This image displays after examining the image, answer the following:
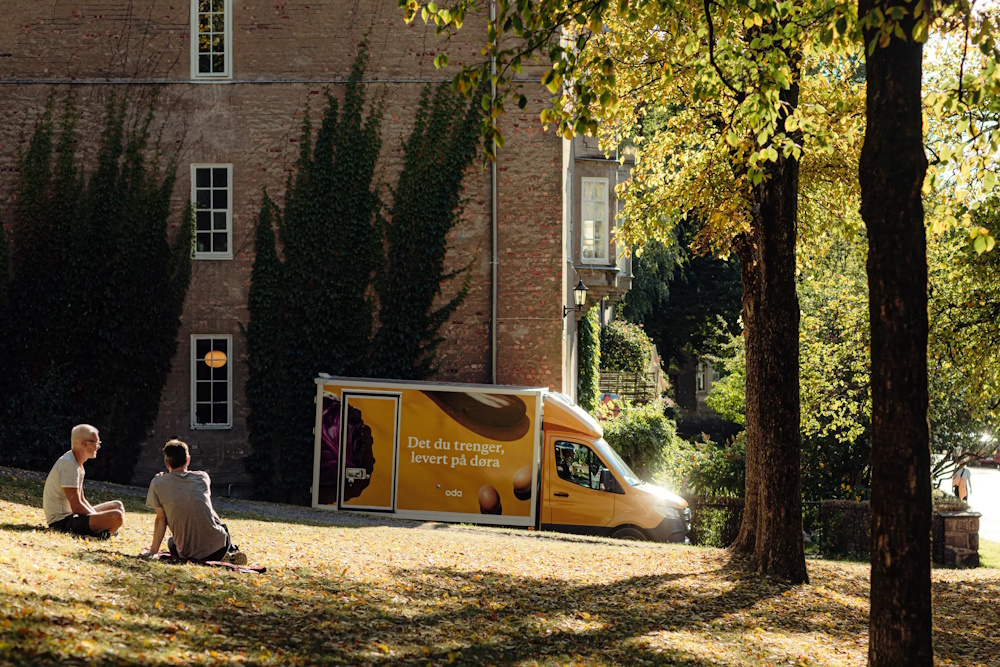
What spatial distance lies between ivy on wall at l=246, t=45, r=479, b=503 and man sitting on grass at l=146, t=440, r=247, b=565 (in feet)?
37.4

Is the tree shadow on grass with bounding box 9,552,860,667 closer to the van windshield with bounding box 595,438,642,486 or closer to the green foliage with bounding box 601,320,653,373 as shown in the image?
the van windshield with bounding box 595,438,642,486

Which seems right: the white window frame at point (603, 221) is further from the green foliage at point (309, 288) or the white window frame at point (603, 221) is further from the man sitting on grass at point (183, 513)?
the man sitting on grass at point (183, 513)

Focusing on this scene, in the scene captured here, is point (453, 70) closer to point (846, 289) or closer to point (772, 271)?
point (846, 289)

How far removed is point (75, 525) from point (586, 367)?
1805cm

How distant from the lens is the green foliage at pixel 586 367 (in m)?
26.7

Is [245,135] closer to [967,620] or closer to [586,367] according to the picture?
[586,367]

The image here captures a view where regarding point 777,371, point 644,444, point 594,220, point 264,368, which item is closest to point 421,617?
point 777,371

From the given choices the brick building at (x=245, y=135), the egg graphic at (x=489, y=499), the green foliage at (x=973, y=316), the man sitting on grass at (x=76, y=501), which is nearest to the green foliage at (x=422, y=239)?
the brick building at (x=245, y=135)

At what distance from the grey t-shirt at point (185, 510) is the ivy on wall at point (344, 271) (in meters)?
11.5

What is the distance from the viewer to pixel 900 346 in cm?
694

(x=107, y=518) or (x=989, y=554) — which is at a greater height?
(x=107, y=518)

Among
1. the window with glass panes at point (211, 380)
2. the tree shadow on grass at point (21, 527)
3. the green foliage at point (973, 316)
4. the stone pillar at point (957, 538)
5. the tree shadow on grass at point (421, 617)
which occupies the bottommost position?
the stone pillar at point (957, 538)

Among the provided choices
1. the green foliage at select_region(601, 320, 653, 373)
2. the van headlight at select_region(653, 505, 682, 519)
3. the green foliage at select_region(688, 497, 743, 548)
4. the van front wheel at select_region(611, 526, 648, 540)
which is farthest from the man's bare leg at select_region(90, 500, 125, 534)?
the green foliage at select_region(601, 320, 653, 373)

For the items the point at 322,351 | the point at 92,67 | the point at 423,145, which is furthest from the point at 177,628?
the point at 92,67
